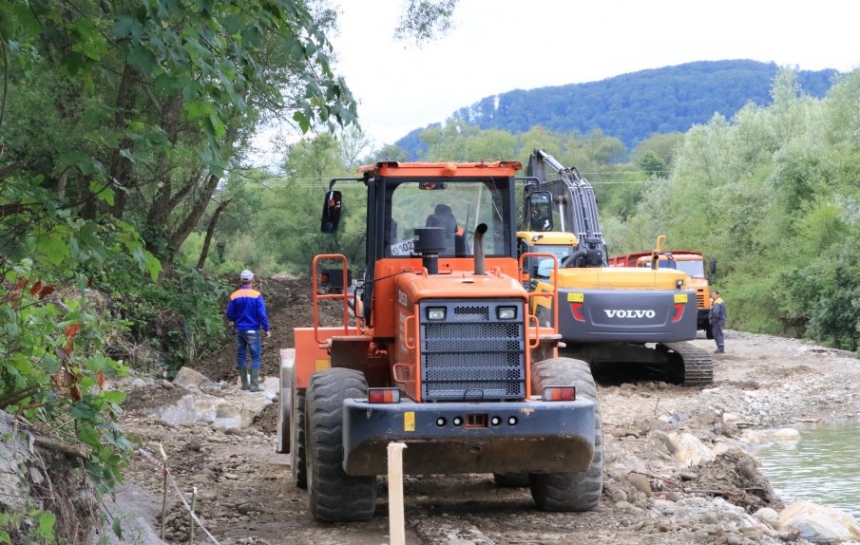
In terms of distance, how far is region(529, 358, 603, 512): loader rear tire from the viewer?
346 inches

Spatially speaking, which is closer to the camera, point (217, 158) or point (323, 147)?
point (217, 158)

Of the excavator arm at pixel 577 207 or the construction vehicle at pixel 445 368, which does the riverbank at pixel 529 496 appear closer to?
the construction vehicle at pixel 445 368

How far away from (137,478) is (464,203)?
11.9 ft

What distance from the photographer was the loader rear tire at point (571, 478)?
8789 millimetres

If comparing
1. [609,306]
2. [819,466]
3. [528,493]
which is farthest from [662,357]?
[528,493]

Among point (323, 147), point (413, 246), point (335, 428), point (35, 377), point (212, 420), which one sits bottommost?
point (212, 420)

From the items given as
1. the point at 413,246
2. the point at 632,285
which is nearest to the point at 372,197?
the point at 413,246

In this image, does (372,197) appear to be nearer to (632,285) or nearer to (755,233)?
(632,285)

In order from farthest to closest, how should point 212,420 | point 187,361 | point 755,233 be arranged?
1. point 755,233
2. point 187,361
3. point 212,420

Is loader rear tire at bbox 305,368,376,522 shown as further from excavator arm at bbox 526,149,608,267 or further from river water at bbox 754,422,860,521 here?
excavator arm at bbox 526,149,608,267

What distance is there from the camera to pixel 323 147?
78.8 ft

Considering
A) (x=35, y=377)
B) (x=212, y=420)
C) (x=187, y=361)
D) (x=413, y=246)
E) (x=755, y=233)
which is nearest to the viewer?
(x=35, y=377)

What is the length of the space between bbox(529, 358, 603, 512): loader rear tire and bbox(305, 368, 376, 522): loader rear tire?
1328mm

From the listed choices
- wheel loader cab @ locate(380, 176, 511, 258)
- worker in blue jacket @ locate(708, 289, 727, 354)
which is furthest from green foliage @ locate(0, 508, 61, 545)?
worker in blue jacket @ locate(708, 289, 727, 354)
